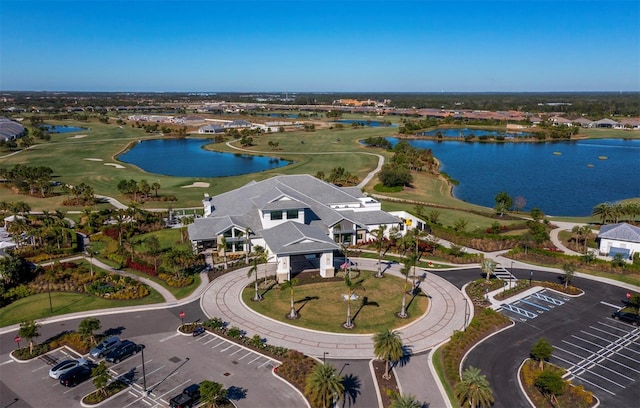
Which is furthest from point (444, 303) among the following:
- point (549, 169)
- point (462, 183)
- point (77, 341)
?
point (549, 169)

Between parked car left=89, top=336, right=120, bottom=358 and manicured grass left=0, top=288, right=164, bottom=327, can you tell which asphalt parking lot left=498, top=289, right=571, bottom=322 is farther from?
parked car left=89, top=336, right=120, bottom=358

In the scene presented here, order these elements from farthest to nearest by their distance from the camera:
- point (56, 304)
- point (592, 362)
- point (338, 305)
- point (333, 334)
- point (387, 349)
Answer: point (338, 305), point (56, 304), point (333, 334), point (592, 362), point (387, 349)

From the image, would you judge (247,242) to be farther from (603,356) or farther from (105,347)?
(603,356)

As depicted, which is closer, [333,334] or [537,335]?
[333,334]

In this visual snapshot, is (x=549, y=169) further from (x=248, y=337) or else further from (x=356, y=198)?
(x=248, y=337)

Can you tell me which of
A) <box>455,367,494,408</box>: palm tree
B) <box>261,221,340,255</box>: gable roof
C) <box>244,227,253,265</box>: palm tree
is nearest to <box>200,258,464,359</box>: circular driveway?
<box>244,227,253,265</box>: palm tree

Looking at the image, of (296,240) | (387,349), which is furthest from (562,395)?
(296,240)
